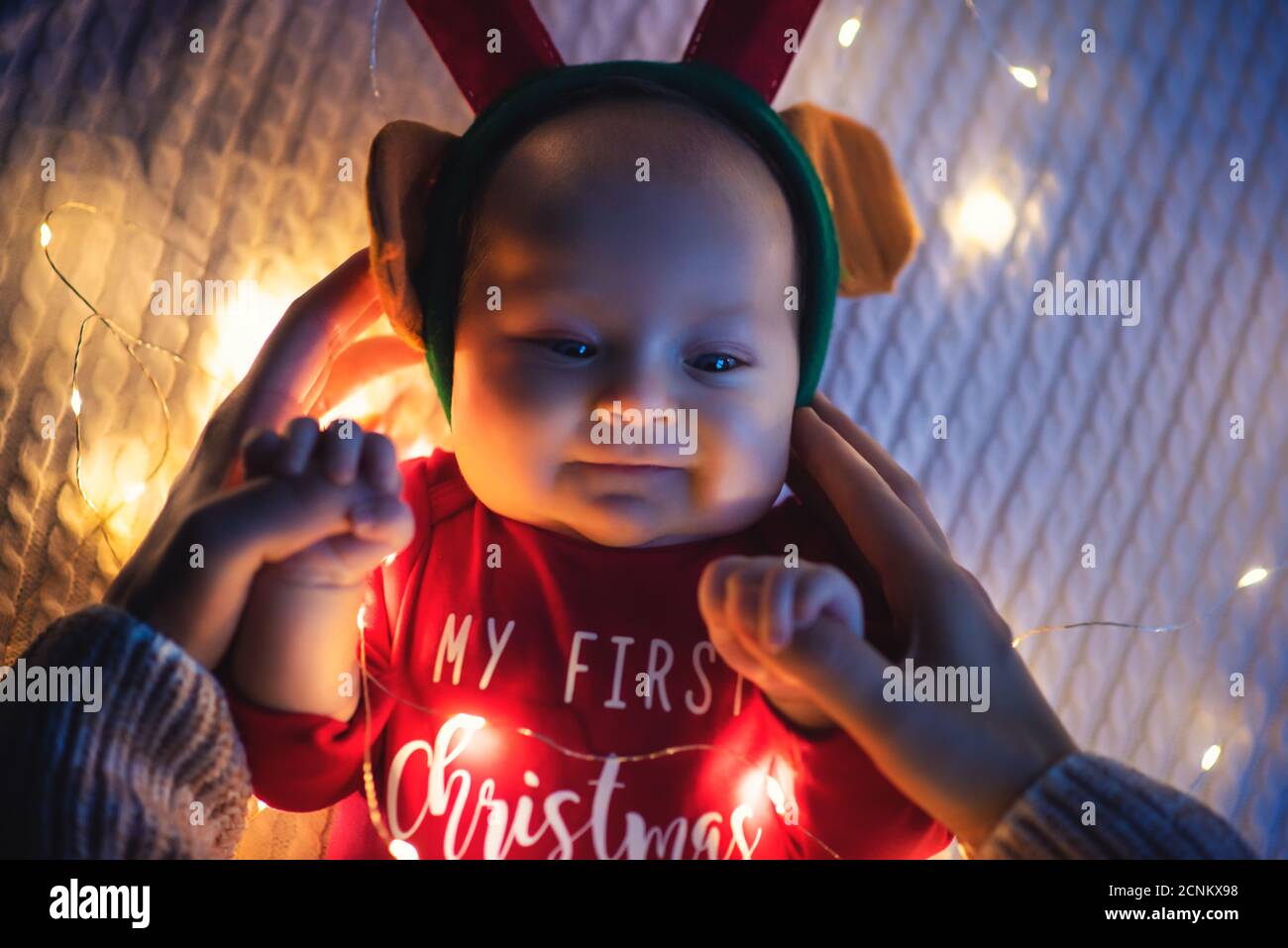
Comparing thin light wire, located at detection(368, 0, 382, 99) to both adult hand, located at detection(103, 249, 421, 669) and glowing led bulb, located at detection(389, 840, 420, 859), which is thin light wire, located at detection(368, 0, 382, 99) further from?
glowing led bulb, located at detection(389, 840, 420, 859)

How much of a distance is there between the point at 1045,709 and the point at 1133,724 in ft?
1.32

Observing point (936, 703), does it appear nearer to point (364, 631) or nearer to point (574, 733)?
point (574, 733)

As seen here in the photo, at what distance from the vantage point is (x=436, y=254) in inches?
31.2

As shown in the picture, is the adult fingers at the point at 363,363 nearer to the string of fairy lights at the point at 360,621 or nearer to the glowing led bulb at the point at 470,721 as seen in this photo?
the string of fairy lights at the point at 360,621

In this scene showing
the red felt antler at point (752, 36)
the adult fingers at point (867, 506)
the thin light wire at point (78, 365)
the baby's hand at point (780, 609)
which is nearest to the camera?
the baby's hand at point (780, 609)

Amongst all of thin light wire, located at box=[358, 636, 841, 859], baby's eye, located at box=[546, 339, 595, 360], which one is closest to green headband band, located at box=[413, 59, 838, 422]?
baby's eye, located at box=[546, 339, 595, 360]

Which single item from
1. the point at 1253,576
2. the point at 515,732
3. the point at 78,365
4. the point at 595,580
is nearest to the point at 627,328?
the point at 595,580

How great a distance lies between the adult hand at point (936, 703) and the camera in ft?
1.99

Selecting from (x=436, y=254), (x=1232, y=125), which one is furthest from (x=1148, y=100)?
(x=436, y=254)

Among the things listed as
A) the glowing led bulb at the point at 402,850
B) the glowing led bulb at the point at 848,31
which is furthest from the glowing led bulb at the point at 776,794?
the glowing led bulb at the point at 848,31

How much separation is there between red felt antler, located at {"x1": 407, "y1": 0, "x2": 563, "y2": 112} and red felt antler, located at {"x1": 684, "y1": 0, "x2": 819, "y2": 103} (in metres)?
0.12

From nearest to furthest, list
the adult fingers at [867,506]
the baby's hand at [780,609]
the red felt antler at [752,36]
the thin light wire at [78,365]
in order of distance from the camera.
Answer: the baby's hand at [780,609] < the adult fingers at [867,506] < the red felt antler at [752,36] < the thin light wire at [78,365]
